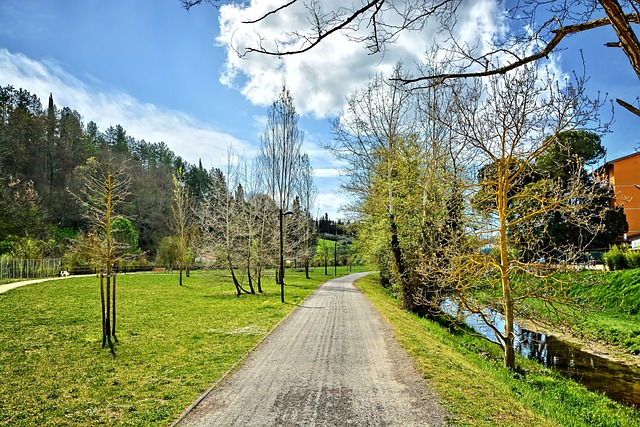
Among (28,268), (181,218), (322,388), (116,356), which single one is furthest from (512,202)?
(28,268)

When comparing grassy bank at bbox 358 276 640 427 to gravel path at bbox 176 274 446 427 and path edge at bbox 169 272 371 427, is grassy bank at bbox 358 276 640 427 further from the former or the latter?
path edge at bbox 169 272 371 427

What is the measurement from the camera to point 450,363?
8227mm

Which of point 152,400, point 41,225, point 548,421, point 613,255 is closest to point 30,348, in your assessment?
point 152,400

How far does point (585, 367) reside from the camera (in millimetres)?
11352

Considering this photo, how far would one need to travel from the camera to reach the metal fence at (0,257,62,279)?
24.7 meters

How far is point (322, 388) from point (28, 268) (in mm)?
28532

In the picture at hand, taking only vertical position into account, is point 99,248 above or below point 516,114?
below

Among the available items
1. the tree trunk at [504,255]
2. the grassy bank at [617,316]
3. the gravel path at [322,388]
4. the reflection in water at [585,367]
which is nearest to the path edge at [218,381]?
the gravel path at [322,388]

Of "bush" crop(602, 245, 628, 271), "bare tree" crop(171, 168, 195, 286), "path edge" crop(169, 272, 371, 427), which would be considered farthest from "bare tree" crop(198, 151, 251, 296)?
"bush" crop(602, 245, 628, 271)

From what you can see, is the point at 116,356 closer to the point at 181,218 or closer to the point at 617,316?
the point at 617,316

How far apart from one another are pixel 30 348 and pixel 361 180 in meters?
15.6

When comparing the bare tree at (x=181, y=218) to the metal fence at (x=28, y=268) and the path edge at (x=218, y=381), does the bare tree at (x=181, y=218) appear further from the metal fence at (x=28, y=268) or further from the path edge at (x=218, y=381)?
the path edge at (x=218, y=381)

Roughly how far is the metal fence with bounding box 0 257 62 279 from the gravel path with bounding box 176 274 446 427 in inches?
931

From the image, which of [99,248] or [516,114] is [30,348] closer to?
[99,248]
